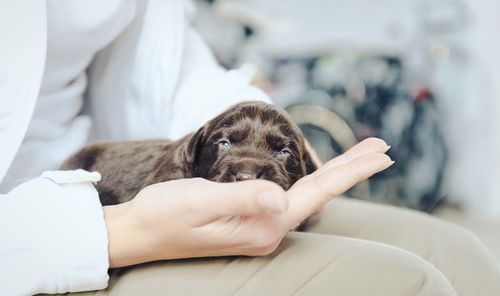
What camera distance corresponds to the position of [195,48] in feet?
2.93

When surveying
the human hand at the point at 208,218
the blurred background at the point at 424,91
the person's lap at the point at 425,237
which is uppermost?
the human hand at the point at 208,218

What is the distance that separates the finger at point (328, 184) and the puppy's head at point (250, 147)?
32 mm

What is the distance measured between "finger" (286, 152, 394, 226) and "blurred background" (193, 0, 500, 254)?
1.58 metres

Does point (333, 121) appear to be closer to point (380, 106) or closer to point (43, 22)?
point (380, 106)

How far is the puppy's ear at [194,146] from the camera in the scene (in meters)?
0.52

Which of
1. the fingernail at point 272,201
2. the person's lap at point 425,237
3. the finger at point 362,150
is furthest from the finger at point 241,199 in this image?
the person's lap at point 425,237

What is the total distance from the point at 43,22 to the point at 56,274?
237 millimetres

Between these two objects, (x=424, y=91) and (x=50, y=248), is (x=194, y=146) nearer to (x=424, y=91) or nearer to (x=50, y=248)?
(x=50, y=248)

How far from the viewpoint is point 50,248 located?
1.53 ft

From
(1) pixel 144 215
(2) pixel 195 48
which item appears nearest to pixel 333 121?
(2) pixel 195 48

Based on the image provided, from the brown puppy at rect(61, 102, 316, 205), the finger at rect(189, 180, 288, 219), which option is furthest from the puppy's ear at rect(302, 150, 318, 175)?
the finger at rect(189, 180, 288, 219)

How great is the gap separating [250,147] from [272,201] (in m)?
0.11

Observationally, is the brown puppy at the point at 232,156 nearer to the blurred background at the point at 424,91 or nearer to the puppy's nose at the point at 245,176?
the puppy's nose at the point at 245,176

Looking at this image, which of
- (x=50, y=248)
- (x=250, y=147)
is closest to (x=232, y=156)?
(x=250, y=147)
